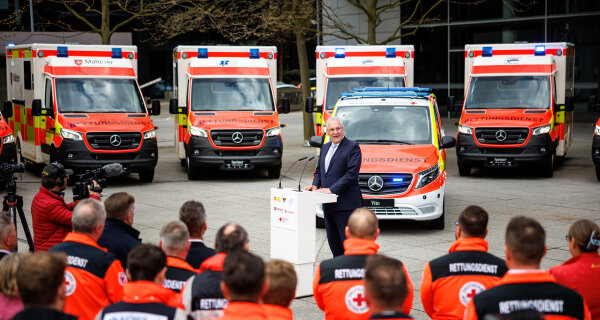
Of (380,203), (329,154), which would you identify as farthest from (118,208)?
(380,203)

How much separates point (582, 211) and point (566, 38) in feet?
68.0

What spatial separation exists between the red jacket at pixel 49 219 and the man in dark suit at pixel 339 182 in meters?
2.47

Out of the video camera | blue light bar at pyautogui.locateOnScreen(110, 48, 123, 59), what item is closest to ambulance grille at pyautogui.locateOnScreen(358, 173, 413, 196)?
the video camera

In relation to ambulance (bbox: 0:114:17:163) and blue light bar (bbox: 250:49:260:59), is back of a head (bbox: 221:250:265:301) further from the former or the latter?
blue light bar (bbox: 250:49:260:59)

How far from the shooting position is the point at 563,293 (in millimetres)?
4000

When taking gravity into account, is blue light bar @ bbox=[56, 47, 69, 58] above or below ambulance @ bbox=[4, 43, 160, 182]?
above

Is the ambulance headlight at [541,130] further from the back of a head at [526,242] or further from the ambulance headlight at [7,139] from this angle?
the back of a head at [526,242]

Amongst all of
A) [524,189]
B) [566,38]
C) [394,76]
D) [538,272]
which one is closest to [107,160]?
[394,76]

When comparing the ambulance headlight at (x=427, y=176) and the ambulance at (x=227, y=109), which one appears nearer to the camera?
the ambulance headlight at (x=427, y=176)

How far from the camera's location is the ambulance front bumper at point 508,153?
54.9ft

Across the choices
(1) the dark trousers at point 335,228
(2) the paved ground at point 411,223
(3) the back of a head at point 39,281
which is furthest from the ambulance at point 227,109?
(3) the back of a head at point 39,281

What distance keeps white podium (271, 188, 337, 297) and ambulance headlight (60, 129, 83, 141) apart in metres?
9.02

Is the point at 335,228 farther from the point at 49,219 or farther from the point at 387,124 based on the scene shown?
the point at 387,124

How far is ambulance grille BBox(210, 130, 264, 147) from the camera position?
17.1m
